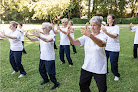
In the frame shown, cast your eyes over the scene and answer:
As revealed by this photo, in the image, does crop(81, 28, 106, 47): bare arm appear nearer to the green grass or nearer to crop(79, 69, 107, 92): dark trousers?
crop(79, 69, 107, 92): dark trousers

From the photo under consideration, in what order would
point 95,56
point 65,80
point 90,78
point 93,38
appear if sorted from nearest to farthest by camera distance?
point 93,38
point 95,56
point 90,78
point 65,80

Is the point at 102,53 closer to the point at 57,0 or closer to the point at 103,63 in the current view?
the point at 103,63

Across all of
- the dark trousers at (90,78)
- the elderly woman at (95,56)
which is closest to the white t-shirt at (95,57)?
the elderly woman at (95,56)

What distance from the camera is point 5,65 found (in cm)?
640

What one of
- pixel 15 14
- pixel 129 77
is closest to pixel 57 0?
pixel 129 77

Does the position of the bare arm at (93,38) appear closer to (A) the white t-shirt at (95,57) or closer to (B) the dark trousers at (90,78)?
(A) the white t-shirt at (95,57)

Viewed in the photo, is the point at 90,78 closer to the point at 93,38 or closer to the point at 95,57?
the point at 95,57

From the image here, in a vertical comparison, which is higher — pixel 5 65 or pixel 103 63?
pixel 103 63

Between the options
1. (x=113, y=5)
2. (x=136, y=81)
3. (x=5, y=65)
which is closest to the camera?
(x=136, y=81)

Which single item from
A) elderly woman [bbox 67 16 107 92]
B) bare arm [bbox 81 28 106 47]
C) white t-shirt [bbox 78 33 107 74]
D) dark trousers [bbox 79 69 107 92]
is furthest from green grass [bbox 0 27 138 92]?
bare arm [bbox 81 28 106 47]

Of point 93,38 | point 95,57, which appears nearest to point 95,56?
point 95,57

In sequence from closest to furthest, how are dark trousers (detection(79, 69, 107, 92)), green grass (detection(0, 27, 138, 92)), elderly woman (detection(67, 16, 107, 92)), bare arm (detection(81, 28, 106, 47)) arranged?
bare arm (detection(81, 28, 106, 47))
elderly woman (detection(67, 16, 107, 92))
dark trousers (detection(79, 69, 107, 92))
green grass (detection(0, 27, 138, 92))

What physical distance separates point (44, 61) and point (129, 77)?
3116mm

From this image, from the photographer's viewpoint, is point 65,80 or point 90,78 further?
point 65,80
